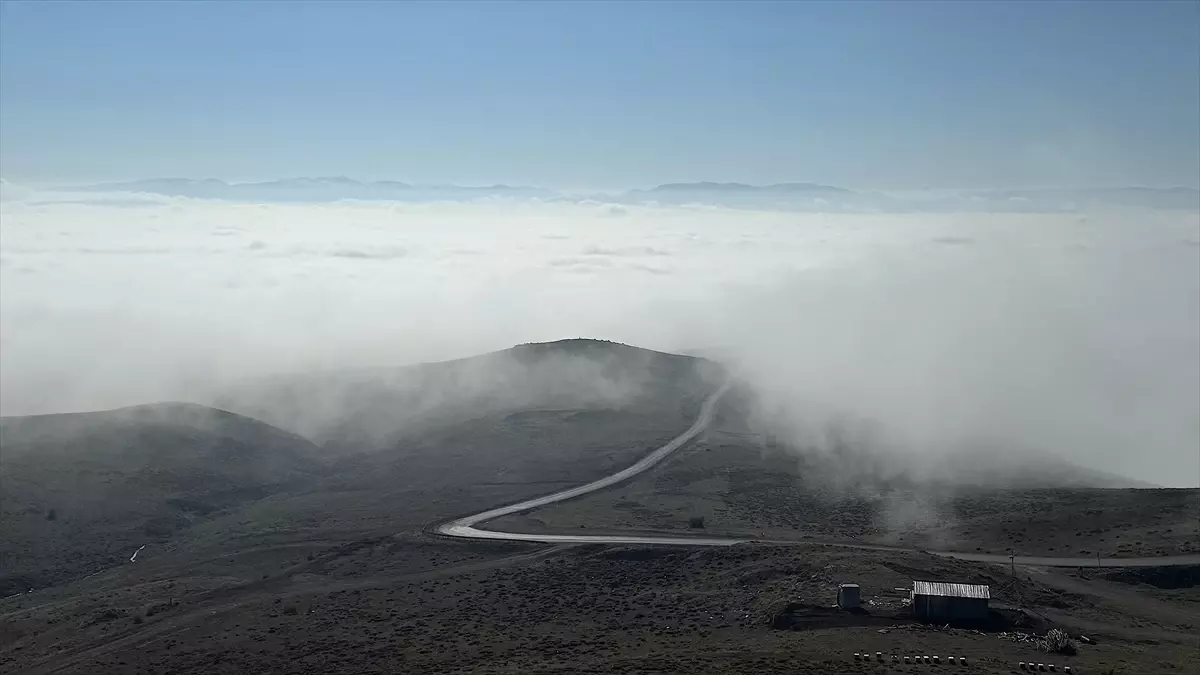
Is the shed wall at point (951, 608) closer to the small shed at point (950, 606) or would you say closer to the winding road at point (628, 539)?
the small shed at point (950, 606)

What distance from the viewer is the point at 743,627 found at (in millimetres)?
49906

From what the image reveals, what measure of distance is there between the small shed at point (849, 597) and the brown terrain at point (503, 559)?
977 millimetres

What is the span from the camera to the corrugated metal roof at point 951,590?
48528 millimetres

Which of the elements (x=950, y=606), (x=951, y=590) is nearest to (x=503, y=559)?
(x=951, y=590)

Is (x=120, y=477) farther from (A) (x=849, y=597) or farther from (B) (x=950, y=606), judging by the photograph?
(B) (x=950, y=606)

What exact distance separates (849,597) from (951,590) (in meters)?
5.13

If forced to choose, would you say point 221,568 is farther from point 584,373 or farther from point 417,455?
point 584,373

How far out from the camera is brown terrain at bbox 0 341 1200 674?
47.8 m

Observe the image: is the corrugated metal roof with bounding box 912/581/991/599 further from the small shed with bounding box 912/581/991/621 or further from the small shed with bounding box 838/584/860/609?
the small shed with bounding box 838/584/860/609

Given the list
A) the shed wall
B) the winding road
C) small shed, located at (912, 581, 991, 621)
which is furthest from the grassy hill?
the shed wall

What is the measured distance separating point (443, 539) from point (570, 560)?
12.9 m

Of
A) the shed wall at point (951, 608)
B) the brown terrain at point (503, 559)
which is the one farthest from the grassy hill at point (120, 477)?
the shed wall at point (951, 608)

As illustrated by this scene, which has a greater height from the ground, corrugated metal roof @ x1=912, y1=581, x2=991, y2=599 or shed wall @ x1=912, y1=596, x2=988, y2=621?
corrugated metal roof @ x1=912, y1=581, x2=991, y2=599

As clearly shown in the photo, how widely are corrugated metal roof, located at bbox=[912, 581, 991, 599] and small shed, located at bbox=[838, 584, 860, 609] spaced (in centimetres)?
292
